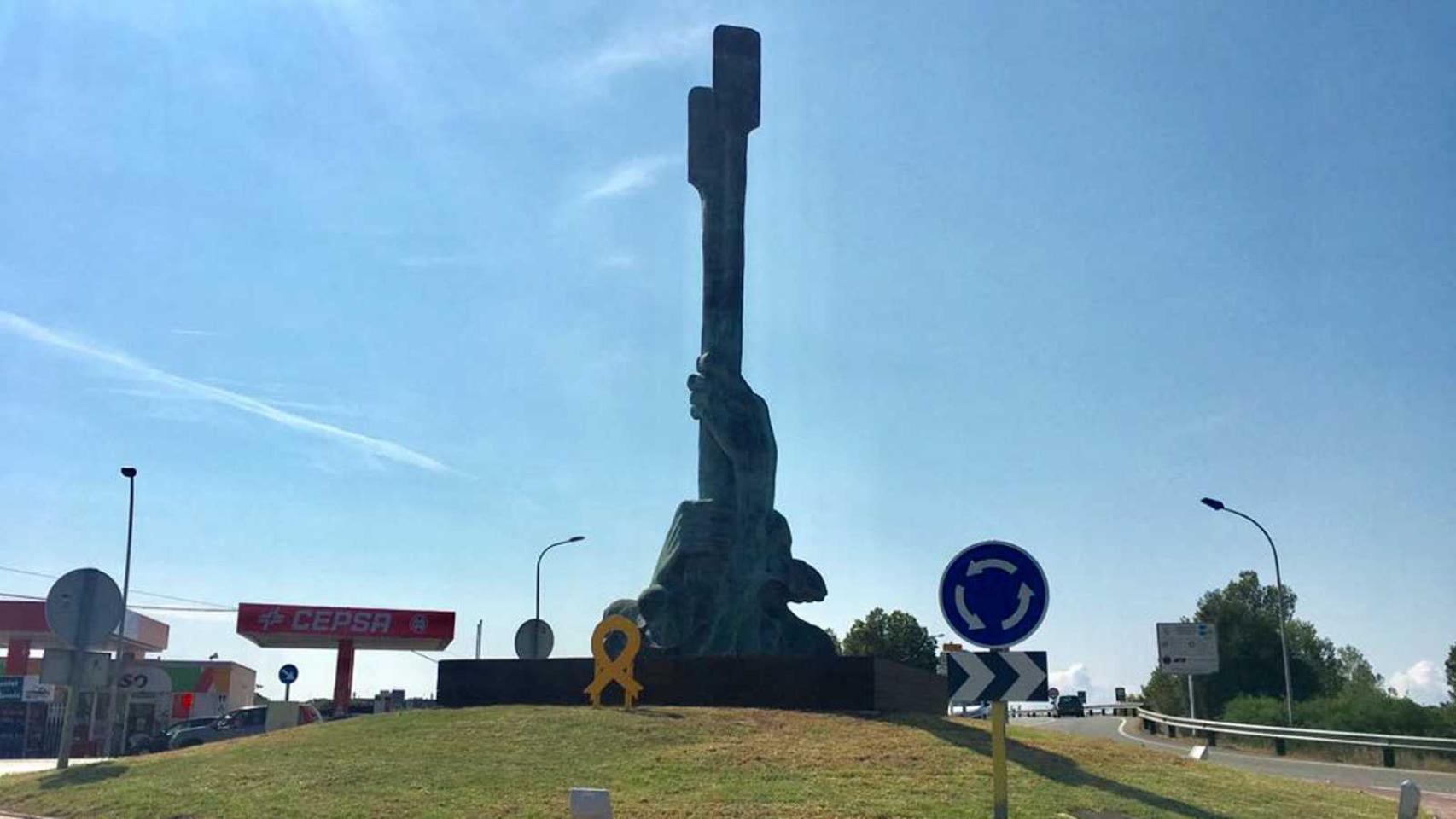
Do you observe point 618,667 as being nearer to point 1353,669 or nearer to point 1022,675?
point 1022,675

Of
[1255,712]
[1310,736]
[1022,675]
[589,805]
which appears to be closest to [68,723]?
[589,805]

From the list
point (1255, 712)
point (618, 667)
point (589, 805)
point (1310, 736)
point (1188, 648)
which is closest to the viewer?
point (589, 805)

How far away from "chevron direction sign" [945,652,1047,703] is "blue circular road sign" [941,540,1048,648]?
0.19 metres

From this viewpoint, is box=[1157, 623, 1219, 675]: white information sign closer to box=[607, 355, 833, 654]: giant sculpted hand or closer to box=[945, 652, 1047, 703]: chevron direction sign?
box=[607, 355, 833, 654]: giant sculpted hand

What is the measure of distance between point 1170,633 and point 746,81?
32378 millimetres

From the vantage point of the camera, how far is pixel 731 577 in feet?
105

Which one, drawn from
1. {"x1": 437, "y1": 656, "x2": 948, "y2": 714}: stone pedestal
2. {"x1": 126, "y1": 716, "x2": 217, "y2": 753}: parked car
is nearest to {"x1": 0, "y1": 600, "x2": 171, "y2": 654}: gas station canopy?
{"x1": 126, "y1": 716, "x2": 217, "y2": 753}: parked car

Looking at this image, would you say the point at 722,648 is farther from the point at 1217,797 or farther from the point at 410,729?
the point at 1217,797

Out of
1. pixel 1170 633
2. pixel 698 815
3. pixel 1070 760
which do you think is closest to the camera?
pixel 698 815

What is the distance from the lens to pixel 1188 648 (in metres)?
54.9

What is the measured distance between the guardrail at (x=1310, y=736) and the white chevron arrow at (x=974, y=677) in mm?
24674

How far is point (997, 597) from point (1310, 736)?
28.9 meters

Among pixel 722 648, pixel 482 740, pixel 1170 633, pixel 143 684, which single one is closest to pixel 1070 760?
pixel 482 740

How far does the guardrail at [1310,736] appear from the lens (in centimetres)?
3003
